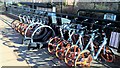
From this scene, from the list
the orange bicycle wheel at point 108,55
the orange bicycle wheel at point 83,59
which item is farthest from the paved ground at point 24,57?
the orange bicycle wheel at point 83,59

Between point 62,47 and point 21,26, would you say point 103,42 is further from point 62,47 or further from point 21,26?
point 21,26

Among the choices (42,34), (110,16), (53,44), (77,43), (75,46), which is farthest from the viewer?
(42,34)

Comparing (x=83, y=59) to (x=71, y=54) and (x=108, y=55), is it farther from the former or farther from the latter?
(x=108, y=55)

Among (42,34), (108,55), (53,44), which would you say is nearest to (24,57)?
(53,44)

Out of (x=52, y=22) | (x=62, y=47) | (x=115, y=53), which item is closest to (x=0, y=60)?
(x=62, y=47)

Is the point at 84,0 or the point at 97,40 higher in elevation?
the point at 84,0

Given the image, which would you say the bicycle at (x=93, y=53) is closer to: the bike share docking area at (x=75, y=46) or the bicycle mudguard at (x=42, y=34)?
the bike share docking area at (x=75, y=46)

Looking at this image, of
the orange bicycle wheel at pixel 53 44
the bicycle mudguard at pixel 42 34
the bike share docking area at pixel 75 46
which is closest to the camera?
the bike share docking area at pixel 75 46

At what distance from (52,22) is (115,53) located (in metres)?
2.57

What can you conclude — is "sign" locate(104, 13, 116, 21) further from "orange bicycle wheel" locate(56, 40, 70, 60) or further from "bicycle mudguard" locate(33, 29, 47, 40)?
"bicycle mudguard" locate(33, 29, 47, 40)

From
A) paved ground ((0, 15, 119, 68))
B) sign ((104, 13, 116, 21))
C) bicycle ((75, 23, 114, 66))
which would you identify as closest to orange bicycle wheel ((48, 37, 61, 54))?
paved ground ((0, 15, 119, 68))

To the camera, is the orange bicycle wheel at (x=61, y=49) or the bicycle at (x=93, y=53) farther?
the orange bicycle wheel at (x=61, y=49)

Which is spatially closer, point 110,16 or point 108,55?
point 108,55

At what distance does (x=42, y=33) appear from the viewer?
700 cm
